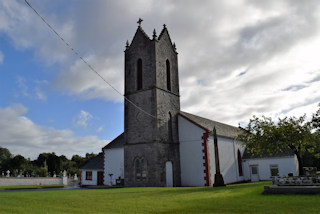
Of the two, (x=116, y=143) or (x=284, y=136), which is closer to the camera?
(x=284, y=136)

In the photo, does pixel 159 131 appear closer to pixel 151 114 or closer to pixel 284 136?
pixel 151 114

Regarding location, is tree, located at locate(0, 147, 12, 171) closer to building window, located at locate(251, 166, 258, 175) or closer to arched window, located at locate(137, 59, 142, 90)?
arched window, located at locate(137, 59, 142, 90)

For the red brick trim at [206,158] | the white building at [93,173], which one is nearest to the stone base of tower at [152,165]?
the red brick trim at [206,158]

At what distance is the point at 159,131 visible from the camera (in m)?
24.3

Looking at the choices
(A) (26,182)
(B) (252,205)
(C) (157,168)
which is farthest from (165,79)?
(A) (26,182)

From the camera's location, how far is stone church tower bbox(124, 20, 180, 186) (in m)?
24.0

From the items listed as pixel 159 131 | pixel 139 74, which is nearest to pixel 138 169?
pixel 159 131

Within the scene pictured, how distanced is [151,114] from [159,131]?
1883mm

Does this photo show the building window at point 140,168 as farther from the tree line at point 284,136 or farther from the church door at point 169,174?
the tree line at point 284,136

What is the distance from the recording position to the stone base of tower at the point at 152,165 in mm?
23406

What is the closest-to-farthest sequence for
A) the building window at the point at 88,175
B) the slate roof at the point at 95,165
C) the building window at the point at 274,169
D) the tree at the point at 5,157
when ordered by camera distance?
1. the building window at the point at 274,169
2. the slate roof at the point at 95,165
3. the building window at the point at 88,175
4. the tree at the point at 5,157

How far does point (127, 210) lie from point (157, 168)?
1446 cm

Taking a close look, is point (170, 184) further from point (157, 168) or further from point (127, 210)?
point (127, 210)

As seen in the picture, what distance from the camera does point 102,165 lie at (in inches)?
1297
